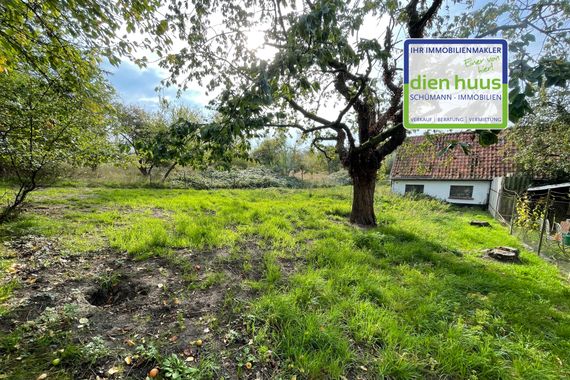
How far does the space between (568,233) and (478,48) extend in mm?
5831

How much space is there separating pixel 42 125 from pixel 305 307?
5.41 m

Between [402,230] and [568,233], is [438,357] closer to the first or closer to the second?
[402,230]

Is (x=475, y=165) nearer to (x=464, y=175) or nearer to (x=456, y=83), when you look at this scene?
(x=464, y=175)

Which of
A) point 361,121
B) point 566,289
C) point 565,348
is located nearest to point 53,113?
point 361,121

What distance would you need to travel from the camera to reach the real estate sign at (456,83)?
8.98 ft

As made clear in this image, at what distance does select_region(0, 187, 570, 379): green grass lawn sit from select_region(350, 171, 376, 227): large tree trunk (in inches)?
55.2

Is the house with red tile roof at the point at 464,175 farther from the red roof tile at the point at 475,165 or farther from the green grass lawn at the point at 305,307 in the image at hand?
the green grass lawn at the point at 305,307

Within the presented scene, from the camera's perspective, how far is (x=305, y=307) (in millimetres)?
3031

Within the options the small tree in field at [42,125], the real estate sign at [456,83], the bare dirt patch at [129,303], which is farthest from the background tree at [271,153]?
the real estate sign at [456,83]

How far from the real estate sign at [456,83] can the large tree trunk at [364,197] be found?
3.94 metres

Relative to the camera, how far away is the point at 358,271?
13.2 feet

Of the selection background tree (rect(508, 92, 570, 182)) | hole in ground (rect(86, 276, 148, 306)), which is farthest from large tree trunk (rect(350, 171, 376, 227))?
background tree (rect(508, 92, 570, 182))

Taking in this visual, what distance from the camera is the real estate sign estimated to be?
8.98 ft

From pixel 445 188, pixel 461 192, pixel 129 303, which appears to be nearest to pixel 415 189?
pixel 445 188
